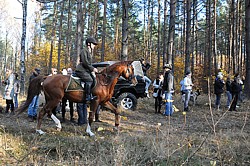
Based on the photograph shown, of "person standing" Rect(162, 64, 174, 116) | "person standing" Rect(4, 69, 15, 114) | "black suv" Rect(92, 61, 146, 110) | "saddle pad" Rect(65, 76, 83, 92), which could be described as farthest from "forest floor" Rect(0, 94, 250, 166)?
"black suv" Rect(92, 61, 146, 110)

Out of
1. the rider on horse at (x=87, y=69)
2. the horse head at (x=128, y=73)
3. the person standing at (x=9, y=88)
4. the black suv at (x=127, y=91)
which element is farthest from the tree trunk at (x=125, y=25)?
the person standing at (x=9, y=88)

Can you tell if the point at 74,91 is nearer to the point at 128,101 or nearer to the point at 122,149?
the point at 122,149

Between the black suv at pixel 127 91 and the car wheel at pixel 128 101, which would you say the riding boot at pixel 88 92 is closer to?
the black suv at pixel 127 91

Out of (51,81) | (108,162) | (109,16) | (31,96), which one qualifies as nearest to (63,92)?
(51,81)

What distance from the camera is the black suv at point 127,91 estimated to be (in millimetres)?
10922

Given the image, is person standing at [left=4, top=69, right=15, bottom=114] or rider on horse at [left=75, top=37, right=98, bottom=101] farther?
person standing at [left=4, top=69, right=15, bottom=114]

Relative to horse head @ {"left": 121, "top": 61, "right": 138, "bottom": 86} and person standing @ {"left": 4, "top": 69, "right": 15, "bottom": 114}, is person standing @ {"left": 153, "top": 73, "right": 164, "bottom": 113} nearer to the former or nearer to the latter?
horse head @ {"left": 121, "top": 61, "right": 138, "bottom": 86}

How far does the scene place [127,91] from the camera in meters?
11.3

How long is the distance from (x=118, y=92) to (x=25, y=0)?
9828mm

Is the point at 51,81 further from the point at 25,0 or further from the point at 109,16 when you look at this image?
the point at 109,16

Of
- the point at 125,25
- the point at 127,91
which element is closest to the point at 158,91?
the point at 127,91

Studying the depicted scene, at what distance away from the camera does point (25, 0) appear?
1580 cm

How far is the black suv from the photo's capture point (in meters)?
10.9

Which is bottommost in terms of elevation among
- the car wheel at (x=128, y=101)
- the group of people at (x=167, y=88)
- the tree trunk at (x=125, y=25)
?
the car wheel at (x=128, y=101)
